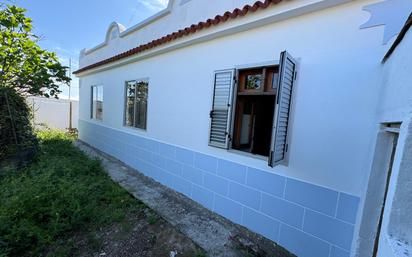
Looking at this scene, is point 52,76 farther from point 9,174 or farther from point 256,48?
point 256,48

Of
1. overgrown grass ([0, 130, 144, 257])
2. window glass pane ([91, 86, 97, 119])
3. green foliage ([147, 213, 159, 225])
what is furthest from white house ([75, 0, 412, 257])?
window glass pane ([91, 86, 97, 119])

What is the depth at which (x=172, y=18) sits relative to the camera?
5.12m

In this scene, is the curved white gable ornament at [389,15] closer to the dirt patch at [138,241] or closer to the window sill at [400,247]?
the window sill at [400,247]

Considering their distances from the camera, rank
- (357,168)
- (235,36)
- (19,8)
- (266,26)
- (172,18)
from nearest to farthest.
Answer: (357,168), (266,26), (235,36), (172,18), (19,8)

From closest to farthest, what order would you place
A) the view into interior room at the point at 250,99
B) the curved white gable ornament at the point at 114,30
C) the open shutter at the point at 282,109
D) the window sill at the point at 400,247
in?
the window sill at the point at 400,247 → the open shutter at the point at 282,109 → the view into interior room at the point at 250,99 → the curved white gable ornament at the point at 114,30

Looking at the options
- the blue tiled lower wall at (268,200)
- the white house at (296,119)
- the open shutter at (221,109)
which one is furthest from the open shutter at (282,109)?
the open shutter at (221,109)

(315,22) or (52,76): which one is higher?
(315,22)

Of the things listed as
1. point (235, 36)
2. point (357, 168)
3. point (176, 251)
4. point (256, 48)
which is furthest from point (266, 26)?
point (176, 251)

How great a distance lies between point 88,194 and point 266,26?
4.19 meters

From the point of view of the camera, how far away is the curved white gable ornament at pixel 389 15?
2.03 m

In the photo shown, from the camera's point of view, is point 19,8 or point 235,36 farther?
point 19,8

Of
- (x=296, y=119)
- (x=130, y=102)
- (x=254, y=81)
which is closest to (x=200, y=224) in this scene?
(x=296, y=119)

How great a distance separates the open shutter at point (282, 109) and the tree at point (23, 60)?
698 centimetres

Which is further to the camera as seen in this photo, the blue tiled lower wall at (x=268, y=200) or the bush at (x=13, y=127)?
the bush at (x=13, y=127)
